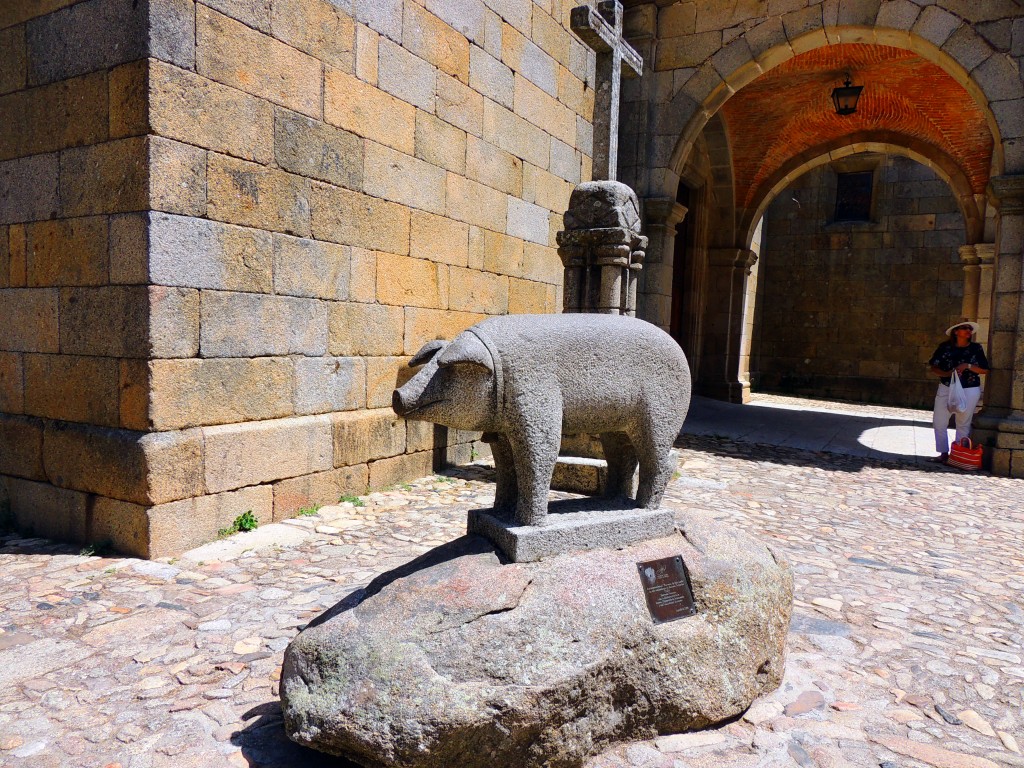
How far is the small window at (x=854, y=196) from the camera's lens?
15836 mm

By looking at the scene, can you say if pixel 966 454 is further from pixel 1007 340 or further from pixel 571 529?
pixel 571 529

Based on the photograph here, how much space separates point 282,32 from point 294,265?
143 cm

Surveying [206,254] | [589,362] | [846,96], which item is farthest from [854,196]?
[589,362]

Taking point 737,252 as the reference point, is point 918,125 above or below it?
above

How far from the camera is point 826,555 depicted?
409 cm

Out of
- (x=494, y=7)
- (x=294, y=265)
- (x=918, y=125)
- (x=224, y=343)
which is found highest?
(x=918, y=125)

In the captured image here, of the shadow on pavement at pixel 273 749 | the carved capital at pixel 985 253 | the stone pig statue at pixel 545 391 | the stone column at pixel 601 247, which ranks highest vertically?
the carved capital at pixel 985 253

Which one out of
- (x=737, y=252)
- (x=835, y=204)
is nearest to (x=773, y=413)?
(x=737, y=252)

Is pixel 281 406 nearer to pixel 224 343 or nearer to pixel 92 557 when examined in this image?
pixel 224 343

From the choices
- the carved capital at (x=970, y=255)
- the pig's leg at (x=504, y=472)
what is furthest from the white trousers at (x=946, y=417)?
the pig's leg at (x=504, y=472)

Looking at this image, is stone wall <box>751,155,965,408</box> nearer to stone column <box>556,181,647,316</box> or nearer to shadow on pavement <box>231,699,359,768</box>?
stone column <box>556,181,647,316</box>

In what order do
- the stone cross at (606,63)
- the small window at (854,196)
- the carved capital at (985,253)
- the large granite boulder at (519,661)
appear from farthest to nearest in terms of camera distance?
the small window at (854,196), the carved capital at (985,253), the stone cross at (606,63), the large granite boulder at (519,661)

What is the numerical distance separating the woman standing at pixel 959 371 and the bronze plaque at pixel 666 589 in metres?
6.08

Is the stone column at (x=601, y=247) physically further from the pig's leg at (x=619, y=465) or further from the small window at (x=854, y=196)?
the small window at (x=854, y=196)
